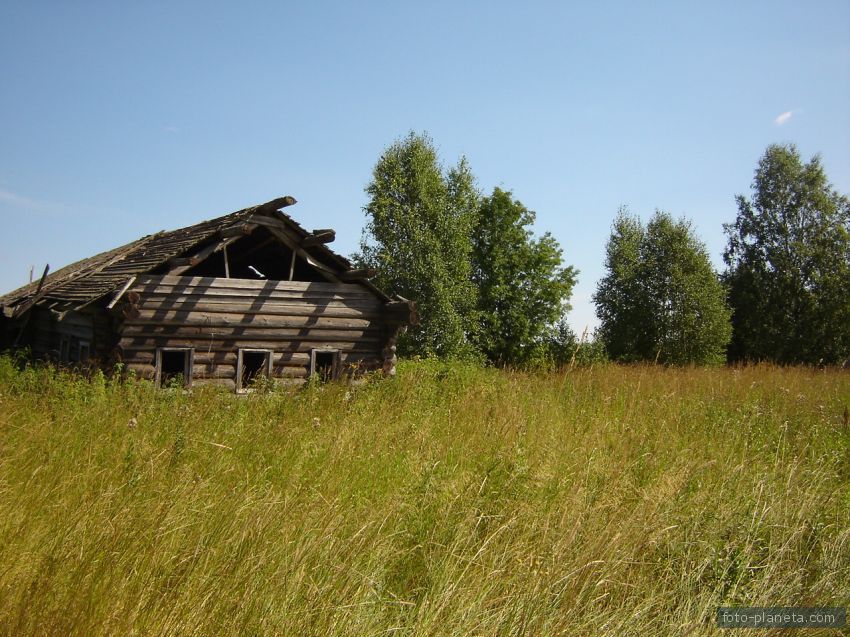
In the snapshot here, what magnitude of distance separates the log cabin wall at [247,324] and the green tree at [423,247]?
15.0 m

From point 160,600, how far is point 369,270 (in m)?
11.4

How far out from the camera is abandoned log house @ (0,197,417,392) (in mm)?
12125

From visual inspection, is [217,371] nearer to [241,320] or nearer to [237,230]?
[241,320]

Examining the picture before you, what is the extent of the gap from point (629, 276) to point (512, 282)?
710cm

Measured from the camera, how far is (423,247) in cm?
3102

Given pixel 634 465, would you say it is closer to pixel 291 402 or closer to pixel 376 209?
pixel 291 402

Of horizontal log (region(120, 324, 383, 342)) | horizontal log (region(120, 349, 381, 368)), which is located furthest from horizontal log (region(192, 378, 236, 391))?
horizontal log (region(120, 324, 383, 342))

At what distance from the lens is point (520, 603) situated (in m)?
2.82

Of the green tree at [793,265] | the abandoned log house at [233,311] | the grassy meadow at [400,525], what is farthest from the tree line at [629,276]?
the grassy meadow at [400,525]

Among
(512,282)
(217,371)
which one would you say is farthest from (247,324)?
(512,282)

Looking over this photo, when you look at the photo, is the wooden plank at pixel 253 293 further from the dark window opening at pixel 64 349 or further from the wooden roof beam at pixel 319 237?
the dark window opening at pixel 64 349

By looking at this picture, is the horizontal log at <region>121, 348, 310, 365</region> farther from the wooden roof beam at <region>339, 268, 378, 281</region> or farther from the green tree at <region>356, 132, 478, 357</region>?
the green tree at <region>356, 132, 478, 357</region>

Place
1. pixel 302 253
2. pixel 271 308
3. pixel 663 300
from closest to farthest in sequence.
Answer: pixel 271 308, pixel 302 253, pixel 663 300

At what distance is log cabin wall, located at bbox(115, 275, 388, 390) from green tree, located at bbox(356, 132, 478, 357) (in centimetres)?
1504
